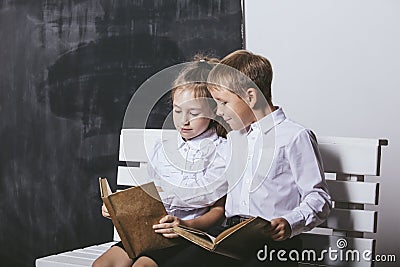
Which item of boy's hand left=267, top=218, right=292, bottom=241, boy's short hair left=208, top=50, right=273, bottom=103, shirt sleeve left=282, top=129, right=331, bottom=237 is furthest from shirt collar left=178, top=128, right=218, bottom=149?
boy's hand left=267, top=218, right=292, bottom=241

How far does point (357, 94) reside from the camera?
198 centimetres

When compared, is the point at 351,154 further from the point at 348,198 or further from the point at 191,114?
the point at 191,114

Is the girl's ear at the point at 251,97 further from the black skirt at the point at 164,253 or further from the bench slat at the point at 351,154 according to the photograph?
the black skirt at the point at 164,253

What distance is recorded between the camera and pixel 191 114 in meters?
1.96

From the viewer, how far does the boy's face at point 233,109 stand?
74.4 inches

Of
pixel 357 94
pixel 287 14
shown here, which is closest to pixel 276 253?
pixel 357 94

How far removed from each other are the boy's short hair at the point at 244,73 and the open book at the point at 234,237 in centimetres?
35

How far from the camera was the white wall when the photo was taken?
1948 millimetres

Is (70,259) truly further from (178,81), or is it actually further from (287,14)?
(287,14)

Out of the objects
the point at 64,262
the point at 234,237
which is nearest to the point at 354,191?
the point at 234,237

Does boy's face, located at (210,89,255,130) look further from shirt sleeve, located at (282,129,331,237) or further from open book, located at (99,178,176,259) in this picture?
open book, located at (99,178,176,259)

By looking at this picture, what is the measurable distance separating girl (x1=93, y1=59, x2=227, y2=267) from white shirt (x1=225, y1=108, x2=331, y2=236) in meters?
0.04

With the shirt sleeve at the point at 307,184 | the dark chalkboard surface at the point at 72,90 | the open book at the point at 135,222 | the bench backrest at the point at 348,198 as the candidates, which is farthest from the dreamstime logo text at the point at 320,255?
the dark chalkboard surface at the point at 72,90

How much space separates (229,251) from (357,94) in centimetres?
55
